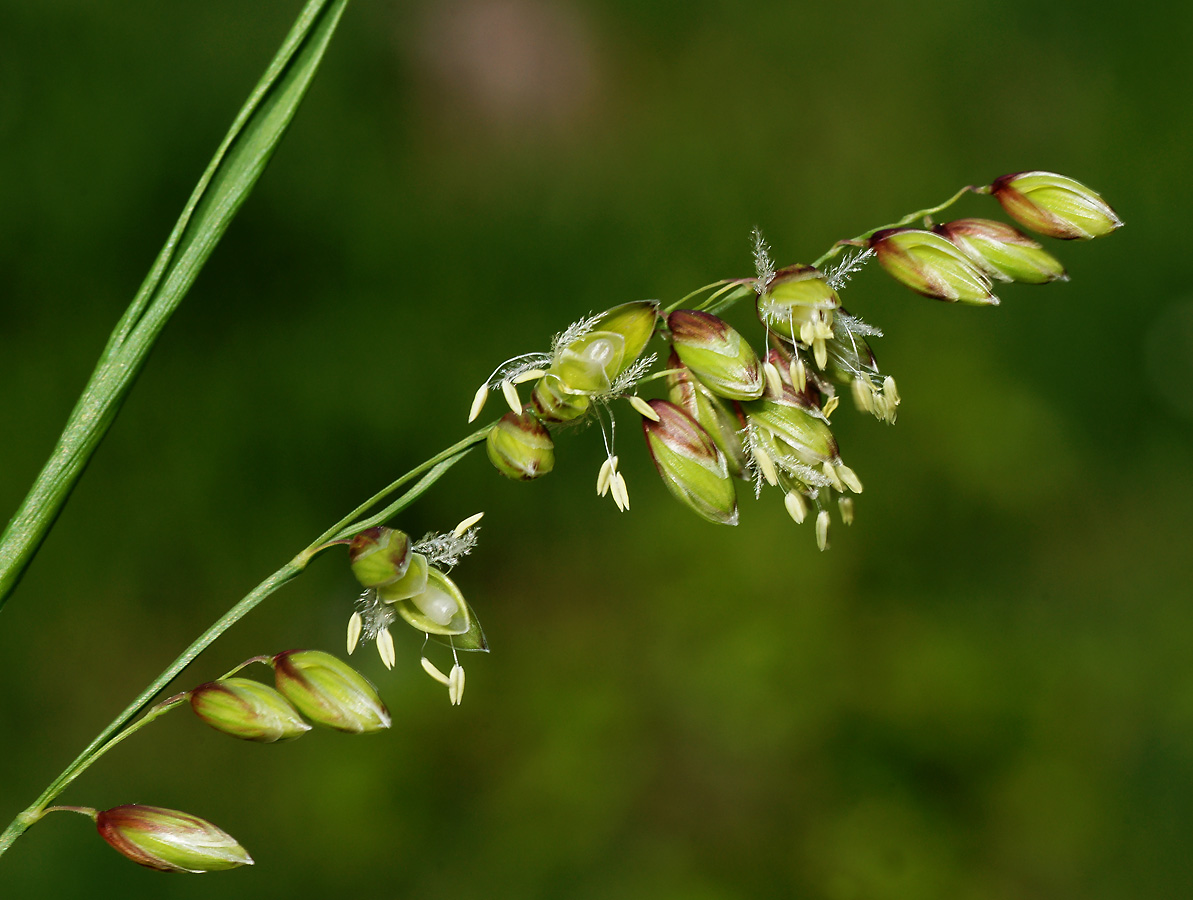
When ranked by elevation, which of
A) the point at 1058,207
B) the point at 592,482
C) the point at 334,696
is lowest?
the point at 592,482

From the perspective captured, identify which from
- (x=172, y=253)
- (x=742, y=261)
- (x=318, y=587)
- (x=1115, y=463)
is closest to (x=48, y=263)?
(x=318, y=587)

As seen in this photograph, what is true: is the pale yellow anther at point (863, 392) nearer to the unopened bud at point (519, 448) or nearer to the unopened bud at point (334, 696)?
the unopened bud at point (519, 448)

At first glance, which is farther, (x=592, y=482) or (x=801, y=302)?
(x=592, y=482)

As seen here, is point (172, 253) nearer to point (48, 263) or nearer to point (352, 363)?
point (352, 363)

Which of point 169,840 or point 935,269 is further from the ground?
point 935,269

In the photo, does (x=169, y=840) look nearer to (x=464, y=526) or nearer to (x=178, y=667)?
(x=178, y=667)

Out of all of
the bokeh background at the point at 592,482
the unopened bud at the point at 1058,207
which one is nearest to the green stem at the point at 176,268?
the unopened bud at the point at 1058,207

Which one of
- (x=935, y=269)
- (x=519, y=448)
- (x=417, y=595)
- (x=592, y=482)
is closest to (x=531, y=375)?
(x=519, y=448)
